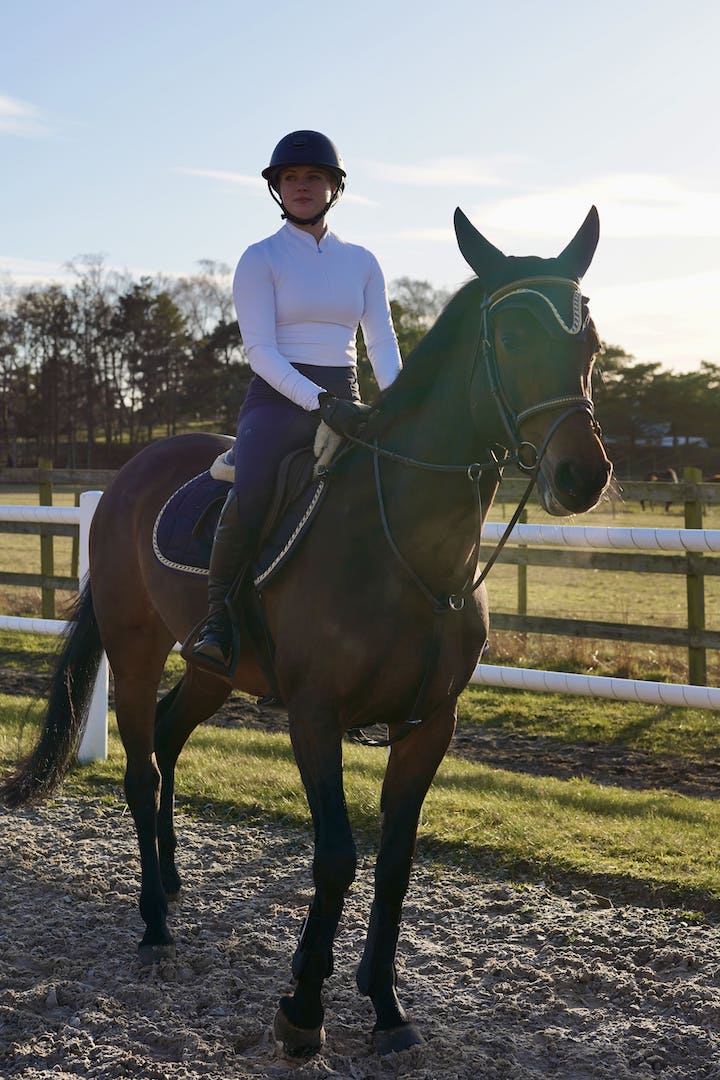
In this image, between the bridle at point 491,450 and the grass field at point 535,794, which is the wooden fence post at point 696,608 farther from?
the bridle at point 491,450

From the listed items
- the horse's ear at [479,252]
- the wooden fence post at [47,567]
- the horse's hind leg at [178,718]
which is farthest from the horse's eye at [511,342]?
the wooden fence post at [47,567]

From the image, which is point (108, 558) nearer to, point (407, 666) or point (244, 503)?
point (244, 503)

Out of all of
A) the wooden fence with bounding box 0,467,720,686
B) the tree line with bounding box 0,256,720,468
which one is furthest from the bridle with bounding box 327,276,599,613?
the tree line with bounding box 0,256,720,468

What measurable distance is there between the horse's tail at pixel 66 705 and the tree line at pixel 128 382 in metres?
57.7

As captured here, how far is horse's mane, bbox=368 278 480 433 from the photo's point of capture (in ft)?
11.6

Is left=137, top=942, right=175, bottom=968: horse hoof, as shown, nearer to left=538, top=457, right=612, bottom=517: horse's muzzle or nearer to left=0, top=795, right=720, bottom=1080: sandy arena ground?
left=0, top=795, right=720, bottom=1080: sandy arena ground

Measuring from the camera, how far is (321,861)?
3.60 m

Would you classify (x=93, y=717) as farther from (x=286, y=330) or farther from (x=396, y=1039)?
(x=396, y=1039)

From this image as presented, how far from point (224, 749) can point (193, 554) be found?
132 inches

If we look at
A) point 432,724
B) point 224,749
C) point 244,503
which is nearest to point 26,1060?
point 432,724

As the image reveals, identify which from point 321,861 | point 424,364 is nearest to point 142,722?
point 321,861

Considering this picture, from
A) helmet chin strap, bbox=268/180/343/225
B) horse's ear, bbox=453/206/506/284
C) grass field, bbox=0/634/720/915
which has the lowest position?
grass field, bbox=0/634/720/915

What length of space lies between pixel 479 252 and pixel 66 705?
3.45 metres

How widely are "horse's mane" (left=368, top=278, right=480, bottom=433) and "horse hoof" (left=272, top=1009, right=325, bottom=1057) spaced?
6.60ft
